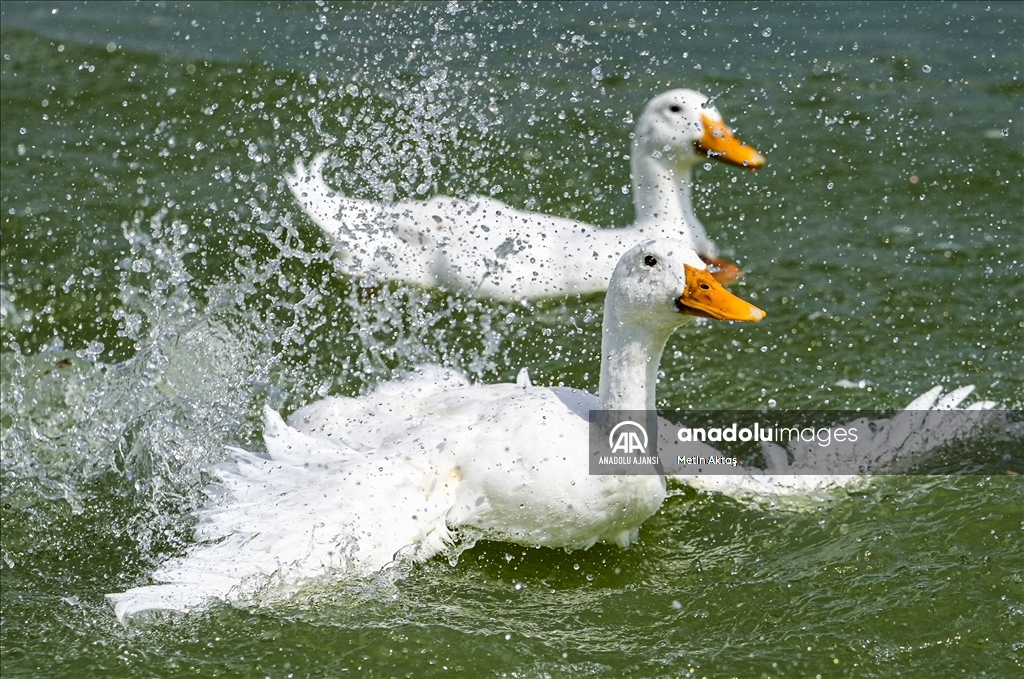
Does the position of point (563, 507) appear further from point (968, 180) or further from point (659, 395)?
point (968, 180)

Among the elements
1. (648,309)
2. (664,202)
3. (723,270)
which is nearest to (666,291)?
(648,309)

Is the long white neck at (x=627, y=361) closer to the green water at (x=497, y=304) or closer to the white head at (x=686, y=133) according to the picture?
the green water at (x=497, y=304)

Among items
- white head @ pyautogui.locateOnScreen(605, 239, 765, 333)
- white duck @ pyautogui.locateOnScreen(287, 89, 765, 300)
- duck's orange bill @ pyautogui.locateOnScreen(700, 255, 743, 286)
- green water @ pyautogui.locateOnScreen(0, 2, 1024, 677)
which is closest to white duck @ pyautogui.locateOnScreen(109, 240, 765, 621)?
white head @ pyautogui.locateOnScreen(605, 239, 765, 333)

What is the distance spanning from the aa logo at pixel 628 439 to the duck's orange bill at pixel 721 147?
10.9ft

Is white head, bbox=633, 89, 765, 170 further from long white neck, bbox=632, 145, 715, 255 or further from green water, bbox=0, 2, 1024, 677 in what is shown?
green water, bbox=0, 2, 1024, 677

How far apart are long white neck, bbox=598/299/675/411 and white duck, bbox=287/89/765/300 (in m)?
2.20

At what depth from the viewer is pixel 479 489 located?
509 cm

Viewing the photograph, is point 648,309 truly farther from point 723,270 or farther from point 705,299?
point 723,270

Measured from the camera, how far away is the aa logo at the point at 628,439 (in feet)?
16.7

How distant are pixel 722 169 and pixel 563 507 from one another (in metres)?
4.46

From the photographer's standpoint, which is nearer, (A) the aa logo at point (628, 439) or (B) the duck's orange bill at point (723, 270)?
(A) the aa logo at point (628, 439)

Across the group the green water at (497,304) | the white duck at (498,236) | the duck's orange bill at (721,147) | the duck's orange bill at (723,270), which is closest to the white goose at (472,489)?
the green water at (497,304)

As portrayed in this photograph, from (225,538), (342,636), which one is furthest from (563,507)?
(225,538)

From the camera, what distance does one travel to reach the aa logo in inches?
200
